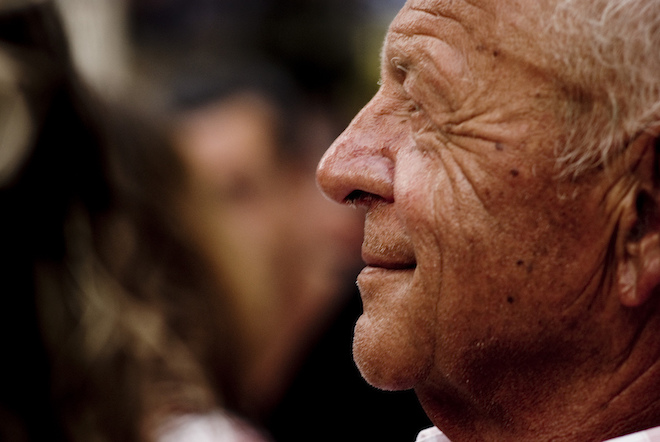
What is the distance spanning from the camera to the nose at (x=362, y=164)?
1.63 m

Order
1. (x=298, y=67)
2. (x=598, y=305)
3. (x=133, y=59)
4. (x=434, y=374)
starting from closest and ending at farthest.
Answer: (x=598, y=305) → (x=434, y=374) → (x=298, y=67) → (x=133, y=59)

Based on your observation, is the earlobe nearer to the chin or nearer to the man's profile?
the man's profile

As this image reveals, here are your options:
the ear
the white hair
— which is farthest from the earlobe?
the white hair

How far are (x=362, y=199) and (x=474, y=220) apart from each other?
0.26 m

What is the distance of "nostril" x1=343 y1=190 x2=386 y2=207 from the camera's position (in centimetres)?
166

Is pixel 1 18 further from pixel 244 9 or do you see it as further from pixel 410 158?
pixel 244 9

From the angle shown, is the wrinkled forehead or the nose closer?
the wrinkled forehead

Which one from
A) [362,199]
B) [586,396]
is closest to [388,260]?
[362,199]

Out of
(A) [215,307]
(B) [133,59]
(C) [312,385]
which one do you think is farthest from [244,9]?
(C) [312,385]

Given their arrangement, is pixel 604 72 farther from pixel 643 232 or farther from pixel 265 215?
pixel 265 215

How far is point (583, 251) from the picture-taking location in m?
1.45

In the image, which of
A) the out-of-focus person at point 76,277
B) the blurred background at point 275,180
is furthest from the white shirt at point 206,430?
the blurred background at point 275,180

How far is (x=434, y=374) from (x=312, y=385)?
A: 229 centimetres

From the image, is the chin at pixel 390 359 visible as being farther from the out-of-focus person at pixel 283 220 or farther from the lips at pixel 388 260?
the out-of-focus person at pixel 283 220
